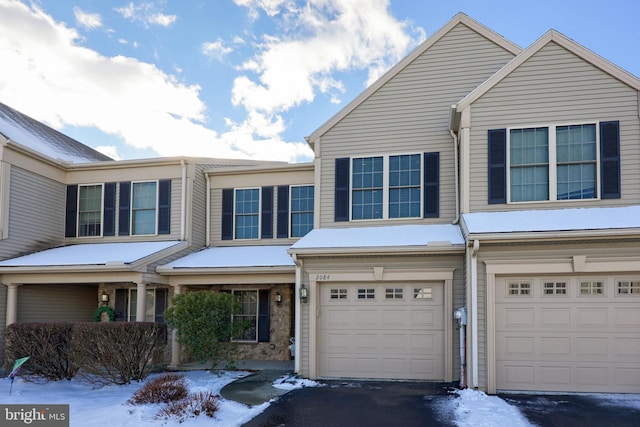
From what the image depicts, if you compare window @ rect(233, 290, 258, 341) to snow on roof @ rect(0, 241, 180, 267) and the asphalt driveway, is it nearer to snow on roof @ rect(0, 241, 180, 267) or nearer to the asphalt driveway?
snow on roof @ rect(0, 241, 180, 267)

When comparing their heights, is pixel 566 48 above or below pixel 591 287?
above

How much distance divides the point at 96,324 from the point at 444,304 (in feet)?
23.2

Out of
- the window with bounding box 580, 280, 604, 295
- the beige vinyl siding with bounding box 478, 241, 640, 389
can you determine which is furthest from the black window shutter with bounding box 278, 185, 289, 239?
the window with bounding box 580, 280, 604, 295

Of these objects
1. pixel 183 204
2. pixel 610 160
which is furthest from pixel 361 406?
pixel 183 204

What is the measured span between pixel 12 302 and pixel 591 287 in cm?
1314

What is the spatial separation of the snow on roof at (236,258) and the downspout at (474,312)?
4488mm

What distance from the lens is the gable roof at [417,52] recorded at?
10633 millimetres

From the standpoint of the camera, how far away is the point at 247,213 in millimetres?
14086

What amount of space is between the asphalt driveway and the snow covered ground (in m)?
0.25

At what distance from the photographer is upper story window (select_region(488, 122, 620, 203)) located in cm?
894

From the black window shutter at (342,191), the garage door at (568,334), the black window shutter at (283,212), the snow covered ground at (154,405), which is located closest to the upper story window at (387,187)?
the black window shutter at (342,191)

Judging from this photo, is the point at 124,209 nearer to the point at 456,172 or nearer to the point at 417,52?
the point at 417,52

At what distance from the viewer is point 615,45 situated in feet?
36.9

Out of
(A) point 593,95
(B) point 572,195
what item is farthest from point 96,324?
(A) point 593,95
